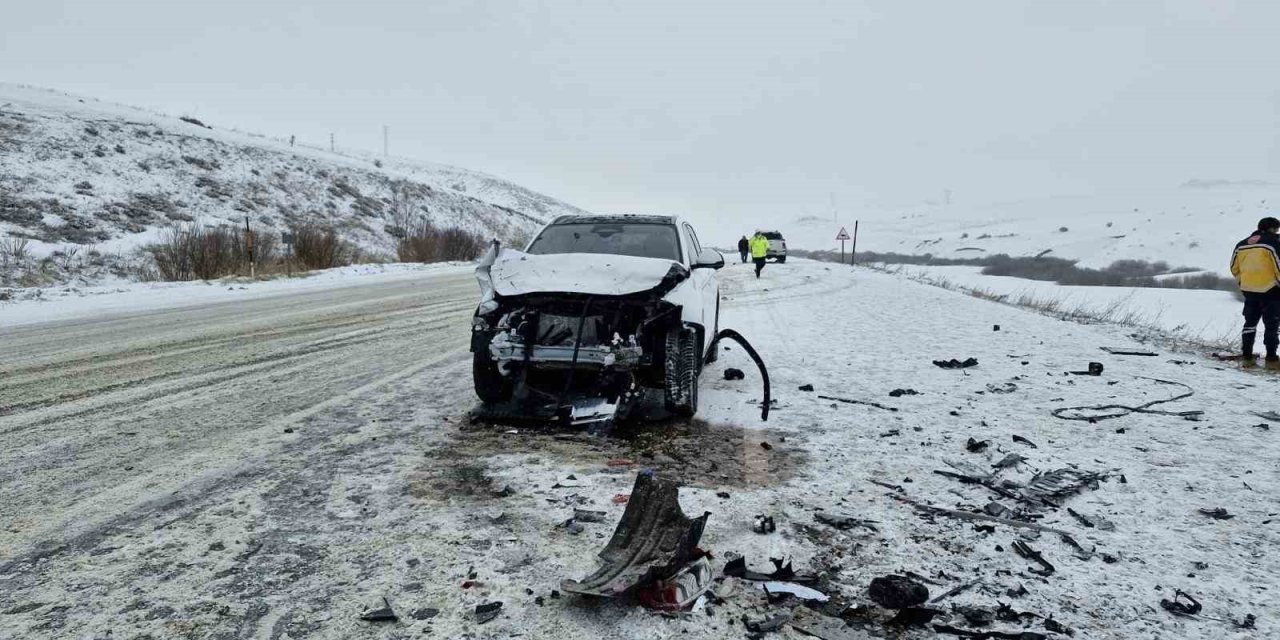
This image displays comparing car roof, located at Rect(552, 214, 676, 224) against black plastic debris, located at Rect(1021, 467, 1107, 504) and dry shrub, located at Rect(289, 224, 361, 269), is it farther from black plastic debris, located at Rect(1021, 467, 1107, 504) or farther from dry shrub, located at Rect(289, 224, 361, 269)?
dry shrub, located at Rect(289, 224, 361, 269)

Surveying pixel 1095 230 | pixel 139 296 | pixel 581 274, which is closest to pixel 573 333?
pixel 581 274

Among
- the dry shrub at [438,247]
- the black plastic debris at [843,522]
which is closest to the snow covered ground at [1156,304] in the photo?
the black plastic debris at [843,522]

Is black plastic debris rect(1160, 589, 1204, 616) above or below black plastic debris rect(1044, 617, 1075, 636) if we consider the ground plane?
above

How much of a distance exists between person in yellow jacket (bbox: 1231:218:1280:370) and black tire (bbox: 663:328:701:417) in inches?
281

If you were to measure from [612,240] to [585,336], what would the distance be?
176 centimetres

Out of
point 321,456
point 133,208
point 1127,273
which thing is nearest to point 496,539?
point 321,456

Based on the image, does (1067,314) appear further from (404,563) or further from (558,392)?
(404,563)

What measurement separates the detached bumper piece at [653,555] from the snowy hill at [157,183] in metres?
24.0

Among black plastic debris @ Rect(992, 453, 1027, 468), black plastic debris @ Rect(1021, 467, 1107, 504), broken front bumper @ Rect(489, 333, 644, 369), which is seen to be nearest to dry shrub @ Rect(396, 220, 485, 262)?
broken front bumper @ Rect(489, 333, 644, 369)

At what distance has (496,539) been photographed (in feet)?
9.24

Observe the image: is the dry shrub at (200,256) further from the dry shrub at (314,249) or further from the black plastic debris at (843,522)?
the black plastic debris at (843,522)

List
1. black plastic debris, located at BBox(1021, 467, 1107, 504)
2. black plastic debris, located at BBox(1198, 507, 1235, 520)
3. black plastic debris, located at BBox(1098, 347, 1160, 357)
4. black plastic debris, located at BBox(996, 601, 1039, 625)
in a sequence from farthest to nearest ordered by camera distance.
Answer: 1. black plastic debris, located at BBox(1098, 347, 1160, 357)
2. black plastic debris, located at BBox(1021, 467, 1107, 504)
3. black plastic debris, located at BBox(1198, 507, 1235, 520)
4. black plastic debris, located at BBox(996, 601, 1039, 625)

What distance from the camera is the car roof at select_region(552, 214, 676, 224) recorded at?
6.29 metres

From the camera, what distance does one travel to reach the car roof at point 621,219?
629cm
